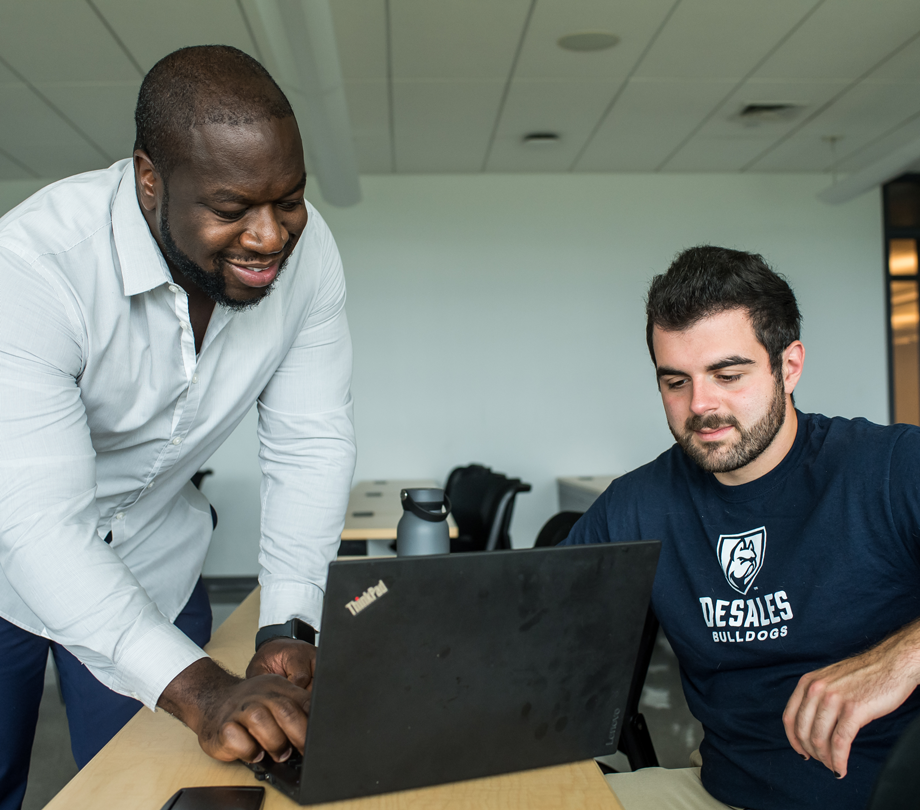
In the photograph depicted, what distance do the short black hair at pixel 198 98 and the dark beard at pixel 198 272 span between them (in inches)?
2.5

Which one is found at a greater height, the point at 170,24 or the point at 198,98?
the point at 170,24

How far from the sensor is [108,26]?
3.16 meters

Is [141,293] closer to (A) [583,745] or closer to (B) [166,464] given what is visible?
(B) [166,464]

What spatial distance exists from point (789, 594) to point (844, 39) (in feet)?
10.5

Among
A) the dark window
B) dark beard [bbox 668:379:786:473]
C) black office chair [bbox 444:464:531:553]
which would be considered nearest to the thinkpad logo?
dark beard [bbox 668:379:786:473]

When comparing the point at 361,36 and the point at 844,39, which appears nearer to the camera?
the point at 361,36

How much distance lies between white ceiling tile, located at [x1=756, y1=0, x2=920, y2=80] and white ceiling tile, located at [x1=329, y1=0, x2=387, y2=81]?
180 cm

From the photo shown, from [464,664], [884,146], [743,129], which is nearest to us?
[464,664]

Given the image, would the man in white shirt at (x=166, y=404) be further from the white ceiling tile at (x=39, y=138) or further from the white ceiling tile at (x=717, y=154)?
the white ceiling tile at (x=717, y=154)

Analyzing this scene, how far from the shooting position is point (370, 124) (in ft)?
14.1

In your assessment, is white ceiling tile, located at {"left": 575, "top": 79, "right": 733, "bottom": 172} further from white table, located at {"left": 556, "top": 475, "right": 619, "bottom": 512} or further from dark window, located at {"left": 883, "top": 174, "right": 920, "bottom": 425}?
white table, located at {"left": 556, "top": 475, "right": 619, "bottom": 512}

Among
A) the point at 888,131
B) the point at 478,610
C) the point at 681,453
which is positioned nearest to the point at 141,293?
the point at 478,610

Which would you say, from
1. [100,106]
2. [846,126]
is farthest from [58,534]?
[846,126]

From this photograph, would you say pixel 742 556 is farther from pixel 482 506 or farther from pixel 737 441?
pixel 482 506
